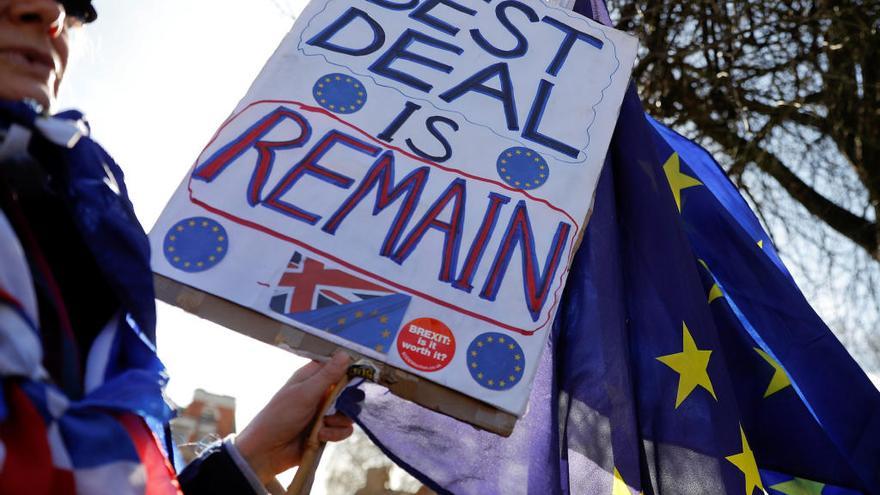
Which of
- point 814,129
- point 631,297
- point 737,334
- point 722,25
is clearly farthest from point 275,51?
point 814,129

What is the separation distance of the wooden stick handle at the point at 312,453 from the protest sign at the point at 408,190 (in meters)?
0.09

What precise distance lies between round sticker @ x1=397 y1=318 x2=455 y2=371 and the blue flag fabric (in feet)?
0.73

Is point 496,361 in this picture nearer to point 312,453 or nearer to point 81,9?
point 312,453

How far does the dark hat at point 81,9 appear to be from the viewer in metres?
1.35

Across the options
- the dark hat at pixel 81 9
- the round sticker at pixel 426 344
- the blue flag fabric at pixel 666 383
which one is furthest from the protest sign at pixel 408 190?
the dark hat at pixel 81 9

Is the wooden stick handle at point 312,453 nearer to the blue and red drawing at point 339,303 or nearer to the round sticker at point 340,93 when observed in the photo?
the blue and red drawing at point 339,303

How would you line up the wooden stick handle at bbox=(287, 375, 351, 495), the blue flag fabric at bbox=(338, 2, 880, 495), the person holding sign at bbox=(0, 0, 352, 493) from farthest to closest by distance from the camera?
the blue flag fabric at bbox=(338, 2, 880, 495)
the wooden stick handle at bbox=(287, 375, 351, 495)
the person holding sign at bbox=(0, 0, 352, 493)

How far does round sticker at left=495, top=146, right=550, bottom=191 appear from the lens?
203cm

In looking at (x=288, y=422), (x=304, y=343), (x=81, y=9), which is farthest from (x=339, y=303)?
(x=81, y=9)

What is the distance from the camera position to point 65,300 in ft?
3.67

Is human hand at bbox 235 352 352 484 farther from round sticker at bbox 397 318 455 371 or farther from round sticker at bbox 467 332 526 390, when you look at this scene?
round sticker at bbox 467 332 526 390

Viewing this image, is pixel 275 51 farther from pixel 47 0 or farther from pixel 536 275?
pixel 47 0

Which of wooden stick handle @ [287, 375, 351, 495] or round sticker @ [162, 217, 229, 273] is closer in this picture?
wooden stick handle @ [287, 375, 351, 495]

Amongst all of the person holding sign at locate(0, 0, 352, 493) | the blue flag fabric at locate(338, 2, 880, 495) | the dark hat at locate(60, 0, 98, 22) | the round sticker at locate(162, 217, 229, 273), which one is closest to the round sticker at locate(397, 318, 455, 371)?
the blue flag fabric at locate(338, 2, 880, 495)
